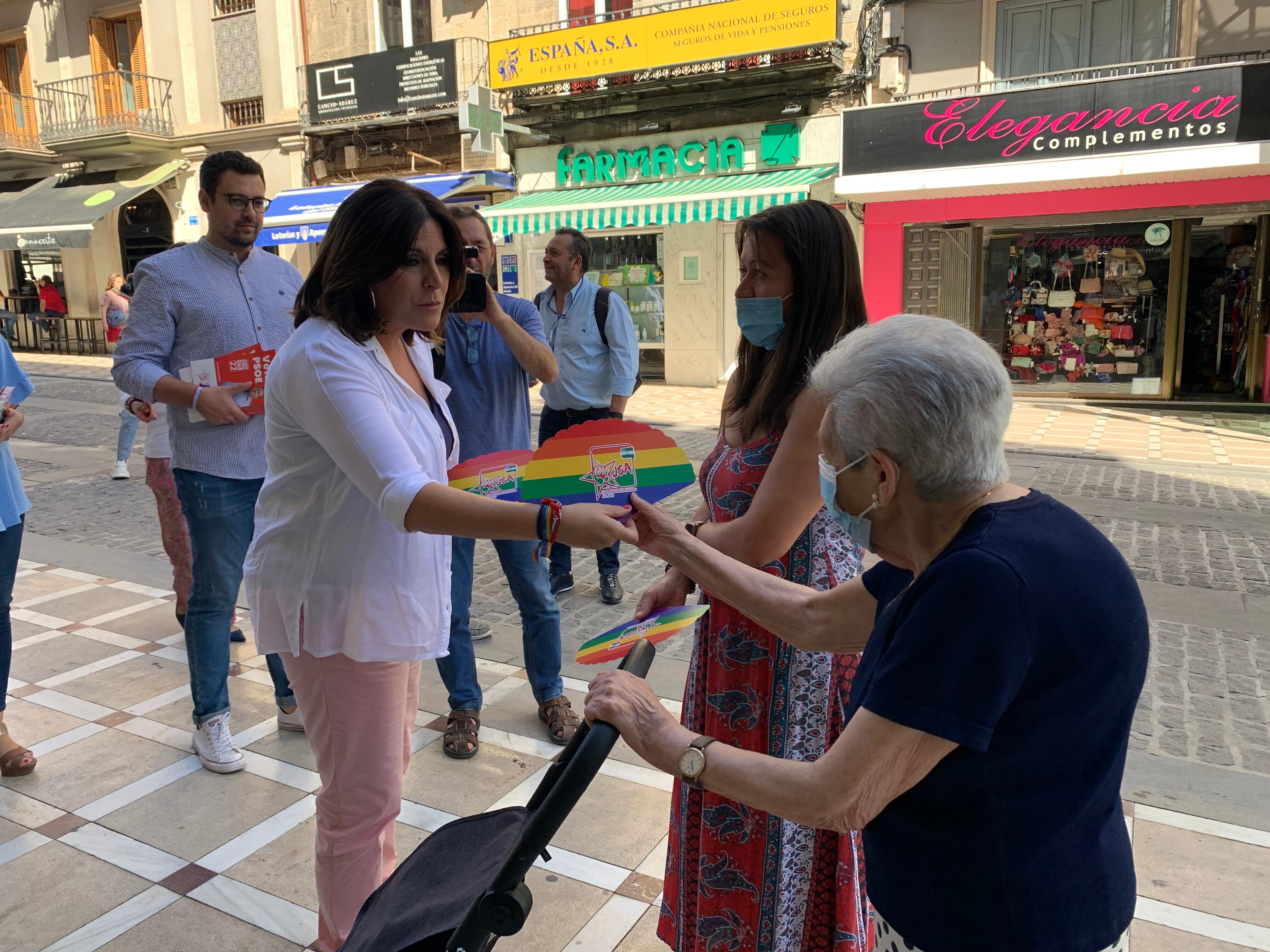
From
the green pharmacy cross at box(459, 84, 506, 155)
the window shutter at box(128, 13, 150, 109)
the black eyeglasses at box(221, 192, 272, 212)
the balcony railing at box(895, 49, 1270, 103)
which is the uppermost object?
the window shutter at box(128, 13, 150, 109)

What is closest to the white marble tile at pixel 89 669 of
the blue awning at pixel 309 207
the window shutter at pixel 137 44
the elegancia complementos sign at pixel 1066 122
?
the elegancia complementos sign at pixel 1066 122

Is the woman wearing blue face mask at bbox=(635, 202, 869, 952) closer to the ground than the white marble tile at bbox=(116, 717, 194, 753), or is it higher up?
higher up

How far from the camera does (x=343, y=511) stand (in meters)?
2.09

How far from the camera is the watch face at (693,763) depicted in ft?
4.73

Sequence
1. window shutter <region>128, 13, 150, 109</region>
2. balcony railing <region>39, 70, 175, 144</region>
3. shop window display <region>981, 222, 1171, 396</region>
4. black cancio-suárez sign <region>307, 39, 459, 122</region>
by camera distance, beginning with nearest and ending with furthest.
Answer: shop window display <region>981, 222, 1171, 396</region> < black cancio-suárez sign <region>307, 39, 459, 122</region> < balcony railing <region>39, 70, 175, 144</region> < window shutter <region>128, 13, 150, 109</region>

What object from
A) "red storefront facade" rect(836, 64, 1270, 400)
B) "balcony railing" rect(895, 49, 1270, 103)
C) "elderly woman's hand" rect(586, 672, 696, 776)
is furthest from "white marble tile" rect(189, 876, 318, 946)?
"balcony railing" rect(895, 49, 1270, 103)

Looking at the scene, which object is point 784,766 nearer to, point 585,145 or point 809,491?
point 809,491

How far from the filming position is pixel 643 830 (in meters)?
3.18

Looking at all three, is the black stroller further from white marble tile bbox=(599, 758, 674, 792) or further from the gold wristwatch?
Result: white marble tile bbox=(599, 758, 674, 792)

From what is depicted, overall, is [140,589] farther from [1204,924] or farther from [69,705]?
[1204,924]

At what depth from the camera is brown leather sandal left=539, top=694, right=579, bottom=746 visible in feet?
12.6

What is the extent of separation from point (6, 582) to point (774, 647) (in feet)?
9.96

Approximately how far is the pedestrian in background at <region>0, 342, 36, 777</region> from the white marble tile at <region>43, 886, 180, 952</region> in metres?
1.14

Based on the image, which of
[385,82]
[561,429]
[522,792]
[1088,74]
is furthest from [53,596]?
[385,82]
